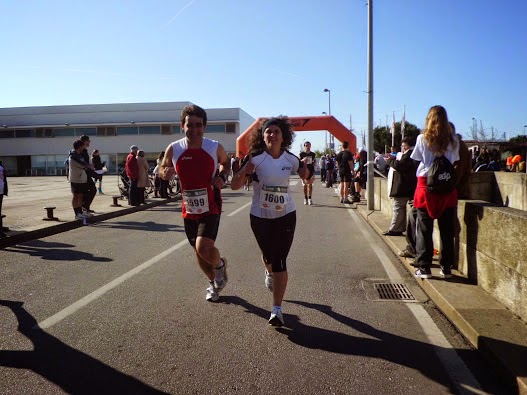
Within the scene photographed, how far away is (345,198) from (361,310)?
1106 centimetres

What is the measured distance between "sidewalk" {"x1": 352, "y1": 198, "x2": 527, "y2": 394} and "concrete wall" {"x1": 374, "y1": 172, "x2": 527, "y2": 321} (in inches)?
4.4

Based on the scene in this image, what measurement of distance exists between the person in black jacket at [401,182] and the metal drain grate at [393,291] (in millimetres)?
1711

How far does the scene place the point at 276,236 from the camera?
3.95 m

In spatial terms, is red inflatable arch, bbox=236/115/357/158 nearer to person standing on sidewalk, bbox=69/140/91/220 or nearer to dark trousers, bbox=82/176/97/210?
dark trousers, bbox=82/176/97/210

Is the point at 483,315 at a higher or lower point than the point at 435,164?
lower

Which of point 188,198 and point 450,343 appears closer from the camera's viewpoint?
point 450,343

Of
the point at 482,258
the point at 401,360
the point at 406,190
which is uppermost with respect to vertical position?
the point at 406,190

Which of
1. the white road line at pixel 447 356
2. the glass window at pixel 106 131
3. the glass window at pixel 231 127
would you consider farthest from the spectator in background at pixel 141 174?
the glass window at pixel 106 131

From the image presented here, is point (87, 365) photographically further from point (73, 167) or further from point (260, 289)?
point (73, 167)

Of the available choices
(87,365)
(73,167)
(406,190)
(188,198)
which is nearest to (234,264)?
(188,198)

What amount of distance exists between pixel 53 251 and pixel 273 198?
5201 mm

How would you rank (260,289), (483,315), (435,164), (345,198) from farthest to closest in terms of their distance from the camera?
(345,198), (260,289), (435,164), (483,315)

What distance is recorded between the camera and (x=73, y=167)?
1029cm

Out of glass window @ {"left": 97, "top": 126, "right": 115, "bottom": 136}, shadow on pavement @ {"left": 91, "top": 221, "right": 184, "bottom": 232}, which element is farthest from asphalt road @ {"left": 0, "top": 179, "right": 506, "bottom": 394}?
glass window @ {"left": 97, "top": 126, "right": 115, "bottom": 136}
